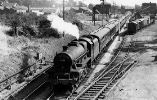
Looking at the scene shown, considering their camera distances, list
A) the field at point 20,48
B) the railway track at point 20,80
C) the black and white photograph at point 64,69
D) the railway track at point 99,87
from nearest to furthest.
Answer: the railway track at point 99,87, the black and white photograph at point 64,69, the railway track at point 20,80, the field at point 20,48

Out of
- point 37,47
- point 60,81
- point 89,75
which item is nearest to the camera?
point 60,81

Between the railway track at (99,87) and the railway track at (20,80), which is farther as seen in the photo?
the railway track at (20,80)

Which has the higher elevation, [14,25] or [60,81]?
[14,25]

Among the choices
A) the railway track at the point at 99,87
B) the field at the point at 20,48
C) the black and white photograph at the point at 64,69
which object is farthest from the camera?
the field at the point at 20,48

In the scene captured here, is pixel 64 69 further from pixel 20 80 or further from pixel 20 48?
pixel 20 48

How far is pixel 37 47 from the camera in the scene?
87.5 ft

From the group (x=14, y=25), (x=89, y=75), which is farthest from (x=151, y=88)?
(x=14, y=25)

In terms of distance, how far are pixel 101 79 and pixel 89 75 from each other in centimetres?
Result: 177

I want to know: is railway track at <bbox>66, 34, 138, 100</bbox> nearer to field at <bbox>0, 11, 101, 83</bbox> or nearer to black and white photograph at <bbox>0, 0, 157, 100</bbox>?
black and white photograph at <bbox>0, 0, 157, 100</bbox>

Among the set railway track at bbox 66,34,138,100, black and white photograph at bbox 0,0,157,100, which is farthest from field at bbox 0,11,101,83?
railway track at bbox 66,34,138,100

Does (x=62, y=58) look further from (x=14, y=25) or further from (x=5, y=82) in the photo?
(x=14, y=25)

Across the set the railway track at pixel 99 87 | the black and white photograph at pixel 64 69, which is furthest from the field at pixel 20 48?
the railway track at pixel 99 87

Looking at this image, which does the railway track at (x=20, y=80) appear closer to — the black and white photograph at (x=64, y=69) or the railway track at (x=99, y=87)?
the black and white photograph at (x=64, y=69)

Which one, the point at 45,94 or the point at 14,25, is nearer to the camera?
the point at 45,94
